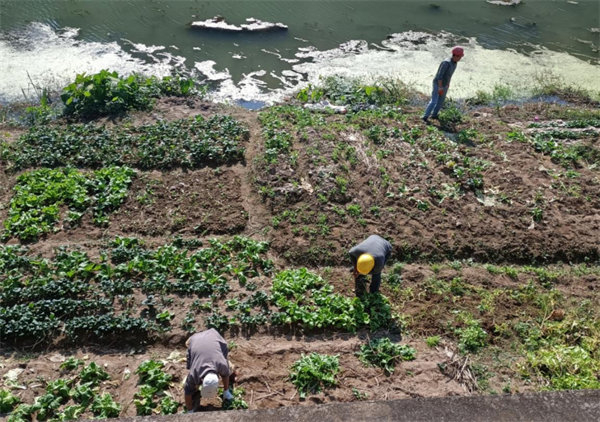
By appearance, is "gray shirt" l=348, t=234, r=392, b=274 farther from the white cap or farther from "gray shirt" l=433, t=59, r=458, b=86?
"gray shirt" l=433, t=59, r=458, b=86

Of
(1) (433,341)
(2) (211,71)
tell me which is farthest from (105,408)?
(2) (211,71)

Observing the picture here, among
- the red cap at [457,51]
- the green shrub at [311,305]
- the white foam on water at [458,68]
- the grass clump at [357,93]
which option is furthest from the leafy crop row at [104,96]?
the red cap at [457,51]

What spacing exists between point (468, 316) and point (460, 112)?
5.91m

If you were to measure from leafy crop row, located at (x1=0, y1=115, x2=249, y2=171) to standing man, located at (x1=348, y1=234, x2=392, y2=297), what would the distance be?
371 cm

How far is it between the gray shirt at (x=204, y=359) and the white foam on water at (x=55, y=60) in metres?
8.74

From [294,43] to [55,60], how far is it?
6.03 meters

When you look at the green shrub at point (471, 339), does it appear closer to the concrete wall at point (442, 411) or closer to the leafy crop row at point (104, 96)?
the concrete wall at point (442, 411)

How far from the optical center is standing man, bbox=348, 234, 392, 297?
258 inches

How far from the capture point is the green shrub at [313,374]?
6.07 m

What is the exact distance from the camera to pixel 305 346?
21.6 feet

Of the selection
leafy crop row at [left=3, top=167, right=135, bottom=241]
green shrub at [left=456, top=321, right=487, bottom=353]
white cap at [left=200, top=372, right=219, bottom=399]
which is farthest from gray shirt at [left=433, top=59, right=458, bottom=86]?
white cap at [left=200, top=372, right=219, bottom=399]

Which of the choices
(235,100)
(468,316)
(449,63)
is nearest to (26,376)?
(468,316)

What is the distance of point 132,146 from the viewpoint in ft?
32.3

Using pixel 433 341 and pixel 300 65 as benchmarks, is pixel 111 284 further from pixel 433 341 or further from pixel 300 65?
pixel 300 65
